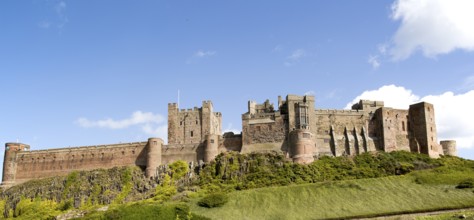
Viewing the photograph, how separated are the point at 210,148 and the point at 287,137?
39.8ft

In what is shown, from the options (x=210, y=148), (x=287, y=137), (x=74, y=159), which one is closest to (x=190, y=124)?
(x=210, y=148)

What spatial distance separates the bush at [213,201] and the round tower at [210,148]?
17851mm

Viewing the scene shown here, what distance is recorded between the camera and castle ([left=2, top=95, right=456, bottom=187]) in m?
87.1

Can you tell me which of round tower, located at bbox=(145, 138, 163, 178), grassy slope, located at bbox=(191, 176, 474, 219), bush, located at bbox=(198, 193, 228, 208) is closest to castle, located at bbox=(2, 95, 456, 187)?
round tower, located at bbox=(145, 138, 163, 178)

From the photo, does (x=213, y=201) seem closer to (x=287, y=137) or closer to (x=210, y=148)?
(x=210, y=148)

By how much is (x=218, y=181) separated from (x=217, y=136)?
34.9 feet

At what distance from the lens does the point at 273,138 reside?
286 feet

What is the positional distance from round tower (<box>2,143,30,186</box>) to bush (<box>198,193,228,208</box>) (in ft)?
144

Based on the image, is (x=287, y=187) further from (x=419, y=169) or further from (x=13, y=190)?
(x=13, y=190)

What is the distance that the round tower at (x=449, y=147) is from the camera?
300 feet

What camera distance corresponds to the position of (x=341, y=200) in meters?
66.3

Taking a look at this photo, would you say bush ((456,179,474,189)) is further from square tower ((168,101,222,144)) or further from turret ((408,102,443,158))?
square tower ((168,101,222,144))

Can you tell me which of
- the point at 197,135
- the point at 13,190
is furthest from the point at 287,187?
the point at 13,190

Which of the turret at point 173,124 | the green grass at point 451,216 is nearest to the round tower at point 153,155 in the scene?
the turret at point 173,124
